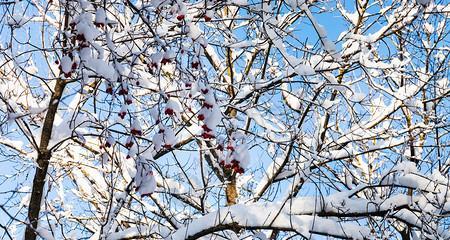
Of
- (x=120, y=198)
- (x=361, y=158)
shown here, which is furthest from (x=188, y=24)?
(x=361, y=158)

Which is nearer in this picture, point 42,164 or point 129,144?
point 129,144

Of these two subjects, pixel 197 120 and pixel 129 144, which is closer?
pixel 129 144

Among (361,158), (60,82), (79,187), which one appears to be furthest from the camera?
(361,158)

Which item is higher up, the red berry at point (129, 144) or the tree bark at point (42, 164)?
the tree bark at point (42, 164)

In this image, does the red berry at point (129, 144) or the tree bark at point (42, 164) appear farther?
the tree bark at point (42, 164)

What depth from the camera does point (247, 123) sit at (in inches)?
281

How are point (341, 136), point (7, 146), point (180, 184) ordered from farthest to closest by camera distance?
1. point (341, 136)
2. point (180, 184)
3. point (7, 146)

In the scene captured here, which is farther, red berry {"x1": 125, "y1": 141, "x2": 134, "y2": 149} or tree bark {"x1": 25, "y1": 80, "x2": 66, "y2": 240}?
tree bark {"x1": 25, "y1": 80, "x2": 66, "y2": 240}

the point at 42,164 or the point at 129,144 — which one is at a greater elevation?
the point at 42,164

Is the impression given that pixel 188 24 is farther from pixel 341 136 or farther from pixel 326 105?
pixel 341 136

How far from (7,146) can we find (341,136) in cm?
406

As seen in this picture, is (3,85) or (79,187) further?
(79,187)

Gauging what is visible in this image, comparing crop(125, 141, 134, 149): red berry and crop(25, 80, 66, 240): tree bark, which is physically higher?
crop(25, 80, 66, 240): tree bark

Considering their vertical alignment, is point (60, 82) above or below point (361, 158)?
below
